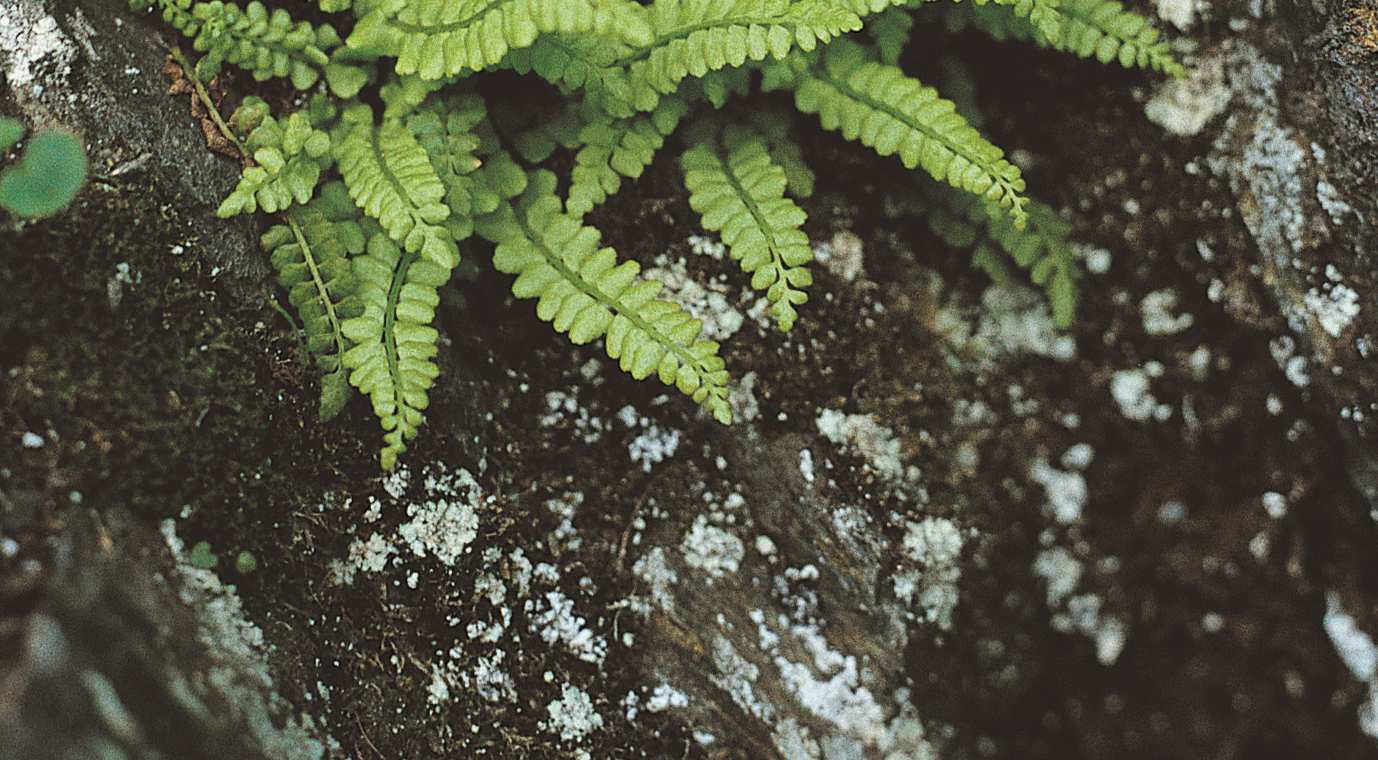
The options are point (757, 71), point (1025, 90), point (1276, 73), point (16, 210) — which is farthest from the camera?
point (1025, 90)

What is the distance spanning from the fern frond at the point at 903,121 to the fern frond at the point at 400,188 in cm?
101

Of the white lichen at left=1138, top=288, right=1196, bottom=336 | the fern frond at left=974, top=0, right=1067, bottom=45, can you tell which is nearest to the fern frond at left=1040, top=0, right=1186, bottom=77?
the fern frond at left=974, top=0, right=1067, bottom=45

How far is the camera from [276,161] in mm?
2328

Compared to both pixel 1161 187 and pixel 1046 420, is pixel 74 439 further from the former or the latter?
pixel 1161 187

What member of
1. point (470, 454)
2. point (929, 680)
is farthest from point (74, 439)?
point (929, 680)

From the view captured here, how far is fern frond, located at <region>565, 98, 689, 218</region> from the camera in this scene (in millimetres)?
2623

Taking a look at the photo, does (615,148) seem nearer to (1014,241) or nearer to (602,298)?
(602,298)

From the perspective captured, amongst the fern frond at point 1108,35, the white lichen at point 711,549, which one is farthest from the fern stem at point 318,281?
the fern frond at point 1108,35

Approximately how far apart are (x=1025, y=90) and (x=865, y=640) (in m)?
1.76

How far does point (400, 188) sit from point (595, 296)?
0.52m

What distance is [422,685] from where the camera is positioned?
95.0 inches

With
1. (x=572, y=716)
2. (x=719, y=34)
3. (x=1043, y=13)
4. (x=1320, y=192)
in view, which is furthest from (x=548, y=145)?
A: (x=1320, y=192)

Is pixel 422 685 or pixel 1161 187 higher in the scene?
pixel 1161 187

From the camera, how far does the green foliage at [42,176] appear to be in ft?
5.97
